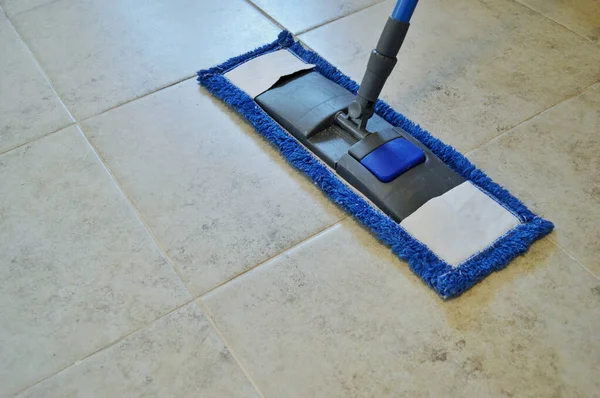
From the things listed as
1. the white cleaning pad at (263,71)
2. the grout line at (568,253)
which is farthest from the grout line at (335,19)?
the grout line at (568,253)

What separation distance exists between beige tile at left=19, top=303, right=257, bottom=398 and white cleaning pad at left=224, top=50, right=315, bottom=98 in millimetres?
549

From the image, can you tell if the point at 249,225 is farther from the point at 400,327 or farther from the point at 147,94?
the point at 147,94

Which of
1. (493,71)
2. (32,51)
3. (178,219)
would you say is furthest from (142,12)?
(493,71)

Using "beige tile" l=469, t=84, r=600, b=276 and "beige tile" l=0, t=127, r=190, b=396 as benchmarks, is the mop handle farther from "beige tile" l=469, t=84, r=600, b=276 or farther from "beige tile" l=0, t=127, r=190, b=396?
"beige tile" l=0, t=127, r=190, b=396

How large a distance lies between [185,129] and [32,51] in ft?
1.58

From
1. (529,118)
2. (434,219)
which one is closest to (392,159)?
(434,219)

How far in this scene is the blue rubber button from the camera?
0.99 metres

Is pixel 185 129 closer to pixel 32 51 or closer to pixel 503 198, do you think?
pixel 32 51

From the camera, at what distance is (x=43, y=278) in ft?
2.93

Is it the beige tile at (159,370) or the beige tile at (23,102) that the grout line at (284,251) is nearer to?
the beige tile at (159,370)

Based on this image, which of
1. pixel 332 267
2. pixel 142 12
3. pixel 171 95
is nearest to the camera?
pixel 332 267

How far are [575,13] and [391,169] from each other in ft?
2.72

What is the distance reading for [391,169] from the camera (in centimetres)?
99

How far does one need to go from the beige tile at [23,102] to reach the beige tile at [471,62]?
0.59m
